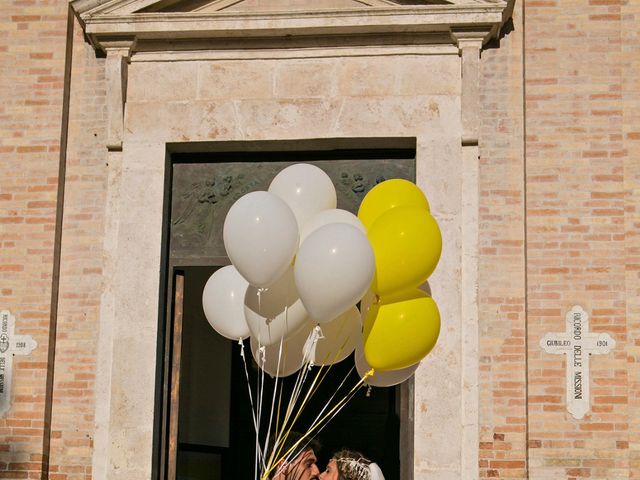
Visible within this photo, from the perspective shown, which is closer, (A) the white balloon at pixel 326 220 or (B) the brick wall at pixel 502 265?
(A) the white balloon at pixel 326 220

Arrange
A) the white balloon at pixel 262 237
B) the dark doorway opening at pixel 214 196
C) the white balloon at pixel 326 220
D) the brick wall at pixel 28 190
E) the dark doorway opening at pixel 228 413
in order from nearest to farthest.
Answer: the white balloon at pixel 262 237 → the white balloon at pixel 326 220 → the brick wall at pixel 28 190 → the dark doorway opening at pixel 214 196 → the dark doorway opening at pixel 228 413

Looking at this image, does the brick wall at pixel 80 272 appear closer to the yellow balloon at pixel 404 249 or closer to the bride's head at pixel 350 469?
the bride's head at pixel 350 469

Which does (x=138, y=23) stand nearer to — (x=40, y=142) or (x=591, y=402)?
(x=40, y=142)

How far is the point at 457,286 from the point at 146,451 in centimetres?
243

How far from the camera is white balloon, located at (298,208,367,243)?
25.1 feet

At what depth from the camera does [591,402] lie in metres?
8.99

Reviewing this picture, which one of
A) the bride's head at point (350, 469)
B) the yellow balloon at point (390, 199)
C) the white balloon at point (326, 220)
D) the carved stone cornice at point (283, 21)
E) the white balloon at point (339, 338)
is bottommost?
the bride's head at point (350, 469)

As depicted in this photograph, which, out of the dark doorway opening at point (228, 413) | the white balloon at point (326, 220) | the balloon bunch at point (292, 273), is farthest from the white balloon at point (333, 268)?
the dark doorway opening at point (228, 413)

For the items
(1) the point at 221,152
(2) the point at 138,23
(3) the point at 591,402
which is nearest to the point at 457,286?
(3) the point at 591,402

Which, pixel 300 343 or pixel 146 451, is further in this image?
pixel 146 451

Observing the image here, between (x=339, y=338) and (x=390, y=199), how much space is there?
887 millimetres

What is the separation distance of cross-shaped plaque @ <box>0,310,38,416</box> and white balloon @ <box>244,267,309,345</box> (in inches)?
94.5

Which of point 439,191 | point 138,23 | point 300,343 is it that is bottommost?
point 300,343

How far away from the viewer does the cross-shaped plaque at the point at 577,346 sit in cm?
904
